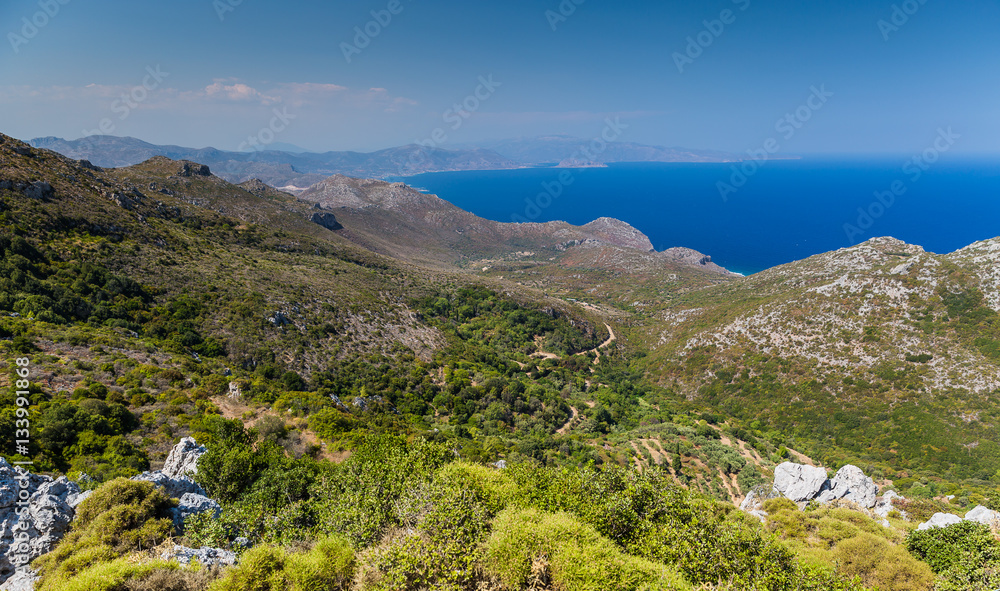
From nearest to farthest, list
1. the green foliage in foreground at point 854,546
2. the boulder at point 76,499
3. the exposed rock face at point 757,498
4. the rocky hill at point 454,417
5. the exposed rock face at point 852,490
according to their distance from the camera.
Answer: the rocky hill at point 454,417, the boulder at point 76,499, the green foliage in foreground at point 854,546, the exposed rock face at point 852,490, the exposed rock face at point 757,498

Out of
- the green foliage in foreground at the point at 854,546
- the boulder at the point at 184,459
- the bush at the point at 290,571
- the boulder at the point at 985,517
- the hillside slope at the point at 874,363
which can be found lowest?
the boulder at the point at 184,459

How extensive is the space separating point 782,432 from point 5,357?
263 ft

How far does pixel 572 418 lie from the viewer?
55406 mm

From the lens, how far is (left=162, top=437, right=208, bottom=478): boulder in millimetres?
21797

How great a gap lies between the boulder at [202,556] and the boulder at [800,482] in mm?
40765

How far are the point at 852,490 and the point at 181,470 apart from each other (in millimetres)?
49409

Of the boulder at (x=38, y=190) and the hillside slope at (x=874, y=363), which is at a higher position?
the hillside slope at (x=874, y=363)

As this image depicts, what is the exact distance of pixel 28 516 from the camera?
13.9 meters

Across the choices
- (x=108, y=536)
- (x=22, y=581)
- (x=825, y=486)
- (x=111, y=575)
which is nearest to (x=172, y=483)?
(x=108, y=536)

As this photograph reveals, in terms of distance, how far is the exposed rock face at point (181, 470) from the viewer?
18375 millimetres

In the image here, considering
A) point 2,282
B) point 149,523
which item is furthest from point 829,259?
point 2,282

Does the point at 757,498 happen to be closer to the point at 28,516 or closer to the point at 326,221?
the point at 28,516

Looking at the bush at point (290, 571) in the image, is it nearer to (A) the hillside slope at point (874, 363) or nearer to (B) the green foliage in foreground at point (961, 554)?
(B) the green foliage in foreground at point (961, 554)

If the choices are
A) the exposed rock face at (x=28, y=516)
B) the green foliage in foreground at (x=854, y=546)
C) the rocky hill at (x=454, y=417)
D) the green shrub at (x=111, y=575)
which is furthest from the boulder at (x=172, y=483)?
the green foliage in foreground at (x=854, y=546)
